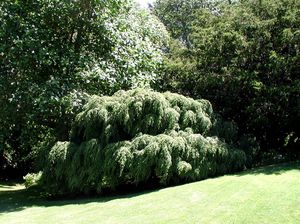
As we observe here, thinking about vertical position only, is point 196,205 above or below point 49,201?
below

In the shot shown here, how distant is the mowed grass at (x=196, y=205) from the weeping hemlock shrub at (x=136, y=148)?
0.54 meters

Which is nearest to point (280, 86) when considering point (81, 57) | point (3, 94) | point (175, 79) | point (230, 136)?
point (230, 136)

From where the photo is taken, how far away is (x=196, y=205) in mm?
7875

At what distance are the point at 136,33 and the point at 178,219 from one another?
8913mm

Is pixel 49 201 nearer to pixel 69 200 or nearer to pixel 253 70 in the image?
pixel 69 200

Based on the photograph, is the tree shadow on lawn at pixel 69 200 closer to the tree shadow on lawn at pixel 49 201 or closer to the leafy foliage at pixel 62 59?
the tree shadow on lawn at pixel 49 201

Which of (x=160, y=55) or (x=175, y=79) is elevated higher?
(x=160, y=55)

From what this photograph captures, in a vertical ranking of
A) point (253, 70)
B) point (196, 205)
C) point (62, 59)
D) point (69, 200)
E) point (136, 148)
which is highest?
point (62, 59)

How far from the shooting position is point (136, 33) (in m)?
14.3

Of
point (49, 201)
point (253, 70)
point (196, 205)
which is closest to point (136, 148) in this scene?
point (196, 205)

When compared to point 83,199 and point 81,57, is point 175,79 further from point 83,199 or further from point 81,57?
point 83,199

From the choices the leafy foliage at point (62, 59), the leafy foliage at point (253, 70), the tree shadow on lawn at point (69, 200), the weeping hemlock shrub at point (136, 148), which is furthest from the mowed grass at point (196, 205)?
the leafy foliage at point (62, 59)

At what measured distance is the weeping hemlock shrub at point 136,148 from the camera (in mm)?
10047

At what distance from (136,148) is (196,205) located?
2877 millimetres
